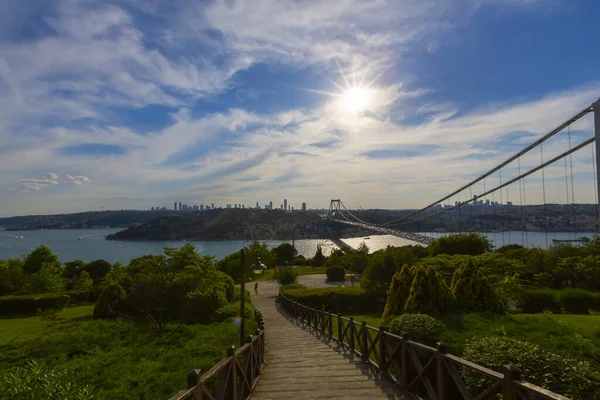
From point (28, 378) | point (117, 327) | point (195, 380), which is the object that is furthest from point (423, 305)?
point (117, 327)

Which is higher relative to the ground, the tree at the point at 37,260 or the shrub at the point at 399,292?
the shrub at the point at 399,292

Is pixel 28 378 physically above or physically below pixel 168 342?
above

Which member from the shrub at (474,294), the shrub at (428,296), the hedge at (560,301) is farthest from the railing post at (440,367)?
the hedge at (560,301)

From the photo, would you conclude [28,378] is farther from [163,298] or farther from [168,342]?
[163,298]

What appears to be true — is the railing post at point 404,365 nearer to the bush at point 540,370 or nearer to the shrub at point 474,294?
the bush at point 540,370

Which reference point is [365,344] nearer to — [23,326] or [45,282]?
[23,326]

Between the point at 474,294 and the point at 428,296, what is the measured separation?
6.22 feet

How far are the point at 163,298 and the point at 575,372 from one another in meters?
13.1

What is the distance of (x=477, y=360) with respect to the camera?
5.43 m

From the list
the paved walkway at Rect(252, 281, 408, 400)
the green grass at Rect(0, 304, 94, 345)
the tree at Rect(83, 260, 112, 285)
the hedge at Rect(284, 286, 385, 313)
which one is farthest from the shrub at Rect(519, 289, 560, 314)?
the tree at Rect(83, 260, 112, 285)

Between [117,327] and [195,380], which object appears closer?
[195,380]

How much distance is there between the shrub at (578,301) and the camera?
54.9 ft

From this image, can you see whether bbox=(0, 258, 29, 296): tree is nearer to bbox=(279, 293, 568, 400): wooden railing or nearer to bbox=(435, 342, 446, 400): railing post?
bbox=(279, 293, 568, 400): wooden railing

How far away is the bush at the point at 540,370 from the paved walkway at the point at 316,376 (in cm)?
135
